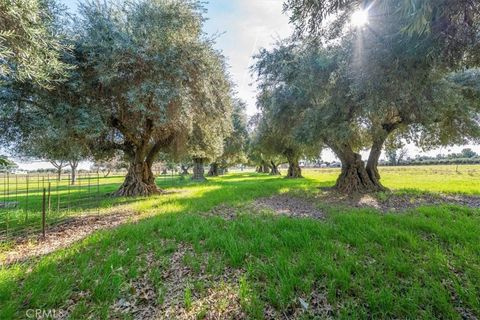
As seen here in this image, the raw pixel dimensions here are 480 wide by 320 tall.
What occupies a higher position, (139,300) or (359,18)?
(359,18)

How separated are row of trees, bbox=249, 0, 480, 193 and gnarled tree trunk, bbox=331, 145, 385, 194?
0.19 feet

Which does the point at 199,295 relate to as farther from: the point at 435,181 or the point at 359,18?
the point at 435,181

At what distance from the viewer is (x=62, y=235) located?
5.60 metres

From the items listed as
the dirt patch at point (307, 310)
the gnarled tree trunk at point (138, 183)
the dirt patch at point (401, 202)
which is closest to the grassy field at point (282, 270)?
the dirt patch at point (307, 310)

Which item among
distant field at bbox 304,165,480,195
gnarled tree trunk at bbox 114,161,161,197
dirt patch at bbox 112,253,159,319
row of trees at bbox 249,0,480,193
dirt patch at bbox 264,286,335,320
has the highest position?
row of trees at bbox 249,0,480,193

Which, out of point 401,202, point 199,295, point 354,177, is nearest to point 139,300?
point 199,295

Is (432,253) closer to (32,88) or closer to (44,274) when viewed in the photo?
(44,274)

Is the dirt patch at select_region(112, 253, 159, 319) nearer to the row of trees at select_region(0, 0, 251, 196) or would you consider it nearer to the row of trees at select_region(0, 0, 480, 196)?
the row of trees at select_region(0, 0, 480, 196)

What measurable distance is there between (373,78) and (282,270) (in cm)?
426

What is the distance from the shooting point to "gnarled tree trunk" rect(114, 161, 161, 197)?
12922 mm

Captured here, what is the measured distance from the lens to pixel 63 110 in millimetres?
8094

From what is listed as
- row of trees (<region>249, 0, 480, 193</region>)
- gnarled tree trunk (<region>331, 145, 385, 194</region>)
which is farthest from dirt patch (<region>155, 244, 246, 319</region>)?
gnarled tree trunk (<region>331, 145, 385, 194</region>)

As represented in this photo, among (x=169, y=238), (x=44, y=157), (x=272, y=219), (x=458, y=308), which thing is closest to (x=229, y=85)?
(x=272, y=219)

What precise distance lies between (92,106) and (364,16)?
9.90 meters
